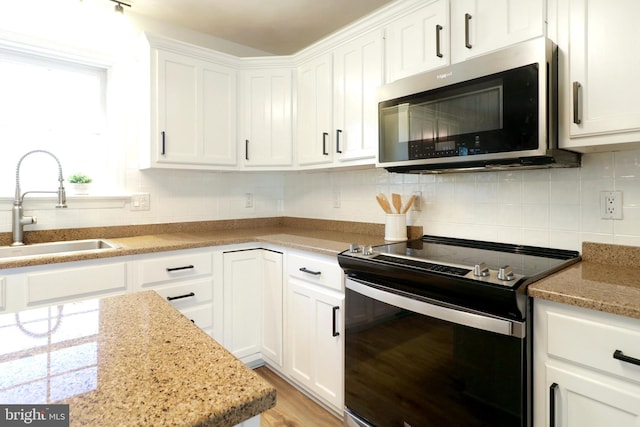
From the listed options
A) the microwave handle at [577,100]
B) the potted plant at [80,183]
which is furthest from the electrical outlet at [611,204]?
the potted plant at [80,183]

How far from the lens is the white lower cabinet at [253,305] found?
7.46 ft

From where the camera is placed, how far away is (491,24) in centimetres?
151

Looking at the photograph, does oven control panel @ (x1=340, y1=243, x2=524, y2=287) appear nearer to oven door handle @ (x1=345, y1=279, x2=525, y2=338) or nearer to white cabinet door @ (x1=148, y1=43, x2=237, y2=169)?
oven door handle @ (x1=345, y1=279, x2=525, y2=338)

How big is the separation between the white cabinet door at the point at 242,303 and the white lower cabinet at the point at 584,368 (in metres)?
1.68

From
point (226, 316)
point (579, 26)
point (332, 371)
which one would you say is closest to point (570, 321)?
point (579, 26)

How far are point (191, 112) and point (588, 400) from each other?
2.50 meters

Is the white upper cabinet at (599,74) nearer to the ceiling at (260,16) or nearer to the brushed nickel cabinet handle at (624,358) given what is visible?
the brushed nickel cabinet handle at (624,358)

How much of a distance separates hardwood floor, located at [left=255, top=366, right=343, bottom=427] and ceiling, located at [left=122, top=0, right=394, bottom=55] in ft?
8.05

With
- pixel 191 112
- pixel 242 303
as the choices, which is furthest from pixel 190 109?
pixel 242 303

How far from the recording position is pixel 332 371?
186cm

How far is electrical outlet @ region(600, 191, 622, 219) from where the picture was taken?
1.45m

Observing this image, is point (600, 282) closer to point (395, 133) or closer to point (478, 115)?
point (478, 115)

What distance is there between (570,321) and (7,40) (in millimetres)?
3109

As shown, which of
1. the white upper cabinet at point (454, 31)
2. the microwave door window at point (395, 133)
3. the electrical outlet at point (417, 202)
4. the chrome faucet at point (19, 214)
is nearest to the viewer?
the white upper cabinet at point (454, 31)
